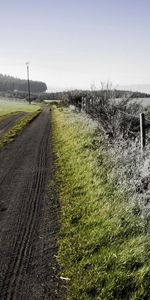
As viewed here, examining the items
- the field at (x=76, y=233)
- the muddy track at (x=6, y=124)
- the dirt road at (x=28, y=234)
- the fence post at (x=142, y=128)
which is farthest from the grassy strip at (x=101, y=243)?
the muddy track at (x=6, y=124)

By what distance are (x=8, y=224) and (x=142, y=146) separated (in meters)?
4.04

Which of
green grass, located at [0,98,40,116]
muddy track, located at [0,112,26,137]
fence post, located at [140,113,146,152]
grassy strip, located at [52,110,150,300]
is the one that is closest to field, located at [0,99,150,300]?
grassy strip, located at [52,110,150,300]

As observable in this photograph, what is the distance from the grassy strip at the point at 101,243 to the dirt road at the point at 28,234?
0.20m

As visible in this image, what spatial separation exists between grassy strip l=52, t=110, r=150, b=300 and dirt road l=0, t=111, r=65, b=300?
0.20 m

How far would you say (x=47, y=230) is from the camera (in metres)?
5.81

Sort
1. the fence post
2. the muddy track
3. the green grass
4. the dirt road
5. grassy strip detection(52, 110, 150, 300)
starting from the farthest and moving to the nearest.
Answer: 1. the green grass
2. the muddy track
3. the fence post
4. the dirt road
5. grassy strip detection(52, 110, 150, 300)

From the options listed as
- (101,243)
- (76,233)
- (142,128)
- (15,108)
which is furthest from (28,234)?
(15,108)

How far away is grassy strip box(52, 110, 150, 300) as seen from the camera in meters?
4.09

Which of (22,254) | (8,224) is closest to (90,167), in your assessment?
(8,224)

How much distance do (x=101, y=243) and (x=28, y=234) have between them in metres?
1.29

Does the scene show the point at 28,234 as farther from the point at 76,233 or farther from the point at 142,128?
the point at 142,128

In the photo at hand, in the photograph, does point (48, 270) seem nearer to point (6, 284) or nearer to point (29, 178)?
point (6, 284)

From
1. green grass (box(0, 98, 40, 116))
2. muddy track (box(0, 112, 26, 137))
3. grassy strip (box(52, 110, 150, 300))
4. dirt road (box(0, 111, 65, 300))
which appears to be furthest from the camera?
green grass (box(0, 98, 40, 116))

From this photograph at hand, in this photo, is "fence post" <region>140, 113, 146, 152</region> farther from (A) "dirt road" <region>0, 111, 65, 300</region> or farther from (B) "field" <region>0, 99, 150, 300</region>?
(A) "dirt road" <region>0, 111, 65, 300</region>
